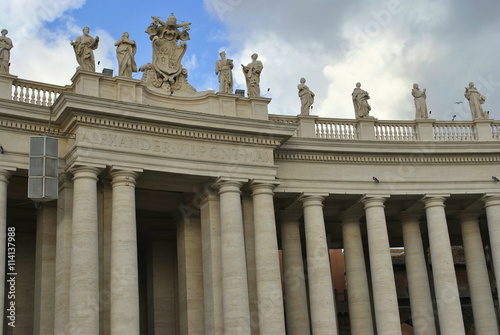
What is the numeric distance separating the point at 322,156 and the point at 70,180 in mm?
13524

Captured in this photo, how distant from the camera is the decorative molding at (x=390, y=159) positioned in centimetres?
3778

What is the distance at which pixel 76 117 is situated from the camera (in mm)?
30688

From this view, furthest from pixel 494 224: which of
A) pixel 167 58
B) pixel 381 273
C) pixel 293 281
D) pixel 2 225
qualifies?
pixel 2 225

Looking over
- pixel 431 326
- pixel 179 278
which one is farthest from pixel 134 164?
pixel 431 326

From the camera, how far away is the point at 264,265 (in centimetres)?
3356

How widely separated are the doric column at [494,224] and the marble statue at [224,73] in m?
15.6

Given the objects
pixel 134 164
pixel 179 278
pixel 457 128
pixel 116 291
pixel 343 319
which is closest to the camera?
pixel 116 291

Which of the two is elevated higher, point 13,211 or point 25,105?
point 25,105

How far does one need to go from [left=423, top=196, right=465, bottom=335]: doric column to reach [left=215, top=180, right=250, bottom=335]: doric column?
11164 millimetres

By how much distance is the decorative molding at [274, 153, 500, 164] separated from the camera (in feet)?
124

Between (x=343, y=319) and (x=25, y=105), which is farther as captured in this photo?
(x=343, y=319)

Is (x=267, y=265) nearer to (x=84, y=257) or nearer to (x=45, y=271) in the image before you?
(x=84, y=257)

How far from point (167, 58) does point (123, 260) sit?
11109mm

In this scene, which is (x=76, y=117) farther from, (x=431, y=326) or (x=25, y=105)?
(x=431, y=326)
